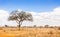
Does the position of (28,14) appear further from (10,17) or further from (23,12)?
(10,17)

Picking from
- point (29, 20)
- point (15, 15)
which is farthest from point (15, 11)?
point (29, 20)

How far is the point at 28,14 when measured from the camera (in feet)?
219

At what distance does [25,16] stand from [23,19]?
1.30 meters

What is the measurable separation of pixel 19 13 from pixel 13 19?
128 inches

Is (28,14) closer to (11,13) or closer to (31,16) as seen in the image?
(31,16)

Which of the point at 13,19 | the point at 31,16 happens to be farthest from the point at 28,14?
the point at 13,19

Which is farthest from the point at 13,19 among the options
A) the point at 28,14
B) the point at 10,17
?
Result: the point at 28,14

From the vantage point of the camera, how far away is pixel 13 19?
66562 millimetres

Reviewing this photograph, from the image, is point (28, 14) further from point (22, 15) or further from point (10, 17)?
point (10, 17)

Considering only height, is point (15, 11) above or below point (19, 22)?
above

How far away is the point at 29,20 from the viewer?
221 feet

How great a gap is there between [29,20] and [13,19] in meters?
5.96

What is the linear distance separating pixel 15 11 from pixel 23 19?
13.6 ft

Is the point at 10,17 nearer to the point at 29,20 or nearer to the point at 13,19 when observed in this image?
the point at 13,19
